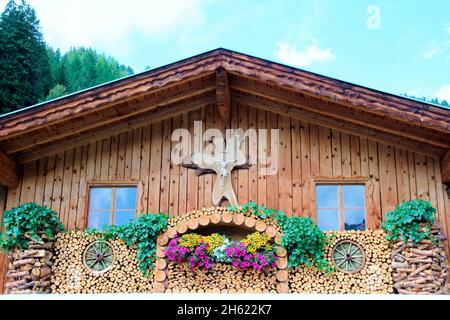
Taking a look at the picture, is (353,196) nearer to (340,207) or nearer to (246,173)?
(340,207)

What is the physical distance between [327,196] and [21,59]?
19143 mm

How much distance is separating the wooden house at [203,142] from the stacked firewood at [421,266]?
2.34 feet

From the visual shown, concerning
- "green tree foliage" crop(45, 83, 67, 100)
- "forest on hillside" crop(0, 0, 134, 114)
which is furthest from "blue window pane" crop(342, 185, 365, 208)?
"green tree foliage" crop(45, 83, 67, 100)

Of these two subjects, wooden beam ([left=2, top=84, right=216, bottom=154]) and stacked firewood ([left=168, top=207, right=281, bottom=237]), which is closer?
stacked firewood ([left=168, top=207, right=281, bottom=237])

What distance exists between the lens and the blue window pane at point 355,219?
8.52 m

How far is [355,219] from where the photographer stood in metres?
8.58

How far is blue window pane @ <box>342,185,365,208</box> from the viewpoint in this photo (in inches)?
340

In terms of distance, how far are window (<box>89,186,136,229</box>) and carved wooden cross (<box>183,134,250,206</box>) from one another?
45.6 inches

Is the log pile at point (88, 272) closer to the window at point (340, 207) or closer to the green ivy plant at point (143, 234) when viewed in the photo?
the green ivy plant at point (143, 234)

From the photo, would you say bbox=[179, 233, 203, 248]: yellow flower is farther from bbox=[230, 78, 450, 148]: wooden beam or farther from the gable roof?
bbox=[230, 78, 450, 148]: wooden beam

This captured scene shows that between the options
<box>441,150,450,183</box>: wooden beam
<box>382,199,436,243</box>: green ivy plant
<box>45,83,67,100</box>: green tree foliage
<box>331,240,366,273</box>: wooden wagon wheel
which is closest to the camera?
<box>382,199,436,243</box>: green ivy plant

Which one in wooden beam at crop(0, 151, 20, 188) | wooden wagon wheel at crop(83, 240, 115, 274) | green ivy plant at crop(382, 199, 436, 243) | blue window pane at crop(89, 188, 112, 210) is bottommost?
wooden wagon wheel at crop(83, 240, 115, 274)
